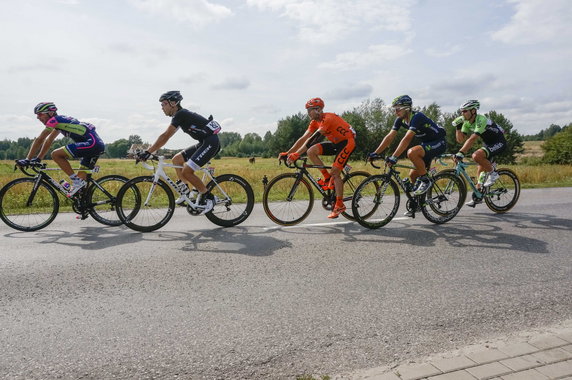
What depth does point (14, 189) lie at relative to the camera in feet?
23.1

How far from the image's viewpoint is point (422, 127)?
24.3ft

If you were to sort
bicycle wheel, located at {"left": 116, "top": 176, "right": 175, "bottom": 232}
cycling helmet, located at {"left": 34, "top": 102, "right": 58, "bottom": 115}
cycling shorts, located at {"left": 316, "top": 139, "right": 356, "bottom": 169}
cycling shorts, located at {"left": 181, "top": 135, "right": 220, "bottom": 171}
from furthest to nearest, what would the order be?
cycling helmet, located at {"left": 34, "top": 102, "right": 58, "bottom": 115}
cycling shorts, located at {"left": 316, "top": 139, "right": 356, "bottom": 169}
cycling shorts, located at {"left": 181, "top": 135, "right": 220, "bottom": 171}
bicycle wheel, located at {"left": 116, "top": 176, "right": 175, "bottom": 232}

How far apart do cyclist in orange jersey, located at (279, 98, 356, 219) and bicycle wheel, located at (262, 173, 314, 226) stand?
14.6 inches

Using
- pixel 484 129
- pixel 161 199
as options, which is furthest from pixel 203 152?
pixel 484 129

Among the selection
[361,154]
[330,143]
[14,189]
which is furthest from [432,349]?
[361,154]

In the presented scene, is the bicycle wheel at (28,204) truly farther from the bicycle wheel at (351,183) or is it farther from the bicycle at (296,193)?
the bicycle wheel at (351,183)

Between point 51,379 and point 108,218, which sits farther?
point 108,218

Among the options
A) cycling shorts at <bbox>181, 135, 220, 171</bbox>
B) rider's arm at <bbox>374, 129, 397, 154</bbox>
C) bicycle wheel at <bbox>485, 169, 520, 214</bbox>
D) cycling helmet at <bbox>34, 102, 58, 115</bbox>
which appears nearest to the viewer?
cycling shorts at <bbox>181, 135, 220, 171</bbox>

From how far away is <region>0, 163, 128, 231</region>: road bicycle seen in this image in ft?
23.2

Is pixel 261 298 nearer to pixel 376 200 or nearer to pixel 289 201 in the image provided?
pixel 289 201

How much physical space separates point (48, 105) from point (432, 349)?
771cm

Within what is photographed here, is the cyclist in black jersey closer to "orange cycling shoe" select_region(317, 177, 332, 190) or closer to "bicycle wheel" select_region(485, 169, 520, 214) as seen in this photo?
"orange cycling shoe" select_region(317, 177, 332, 190)

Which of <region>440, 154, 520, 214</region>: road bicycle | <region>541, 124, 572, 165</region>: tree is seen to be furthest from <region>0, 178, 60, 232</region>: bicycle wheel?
<region>541, 124, 572, 165</region>: tree

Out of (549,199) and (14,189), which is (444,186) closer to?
(549,199)
